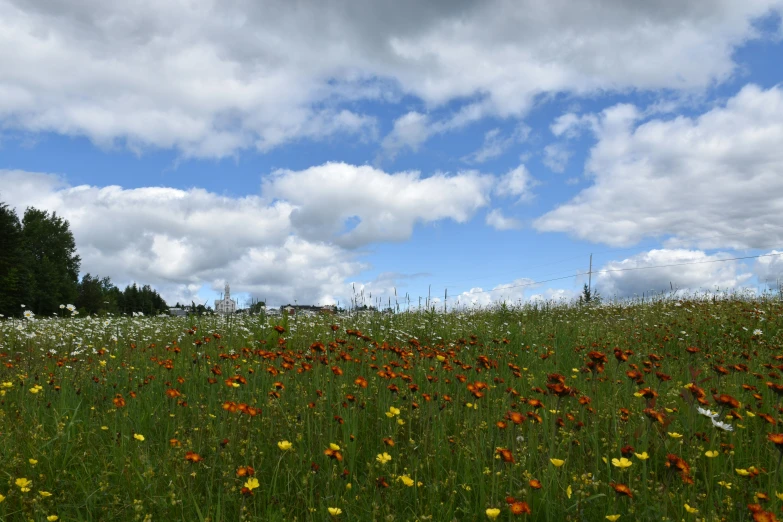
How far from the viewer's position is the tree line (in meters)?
40.5

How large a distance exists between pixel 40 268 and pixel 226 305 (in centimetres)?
5137

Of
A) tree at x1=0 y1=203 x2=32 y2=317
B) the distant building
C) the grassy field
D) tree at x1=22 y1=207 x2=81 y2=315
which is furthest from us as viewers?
tree at x1=22 y1=207 x2=81 y2=315

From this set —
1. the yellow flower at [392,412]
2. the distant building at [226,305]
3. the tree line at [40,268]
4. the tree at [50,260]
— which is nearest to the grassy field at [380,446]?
the yellow flower at [392,412]

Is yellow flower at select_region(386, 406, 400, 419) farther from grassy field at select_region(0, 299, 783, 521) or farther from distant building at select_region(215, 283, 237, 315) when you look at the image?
distant building at select_region(215, 283, 237, 315)

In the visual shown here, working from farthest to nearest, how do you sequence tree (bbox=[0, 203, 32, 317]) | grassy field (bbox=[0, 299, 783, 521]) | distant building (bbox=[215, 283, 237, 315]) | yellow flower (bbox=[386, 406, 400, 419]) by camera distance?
tree (bbox=[0, 203, 32, 317]) < distant building (bbox=[215, 283, 237, 315]) < yellow flower (bbox=[386, 406, 400, 419]) < grassy field (bbox=[0, 299, 783, 521])

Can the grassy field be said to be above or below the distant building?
below

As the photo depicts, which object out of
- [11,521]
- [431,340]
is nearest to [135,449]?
[11,521]

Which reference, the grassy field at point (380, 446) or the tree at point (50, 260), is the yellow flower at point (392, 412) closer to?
the grassy field at point (380, 446)

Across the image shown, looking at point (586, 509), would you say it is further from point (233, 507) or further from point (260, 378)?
point (260, 378)

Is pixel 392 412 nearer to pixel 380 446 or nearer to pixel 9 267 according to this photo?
pixel 380 446

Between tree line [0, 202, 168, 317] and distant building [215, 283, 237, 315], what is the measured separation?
31901 mm

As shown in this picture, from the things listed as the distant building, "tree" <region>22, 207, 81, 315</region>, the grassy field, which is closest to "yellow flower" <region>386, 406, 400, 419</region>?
the grassy field

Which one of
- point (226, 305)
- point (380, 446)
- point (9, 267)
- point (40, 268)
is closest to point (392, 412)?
point (380, 446)

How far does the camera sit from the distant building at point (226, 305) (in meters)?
11.8
